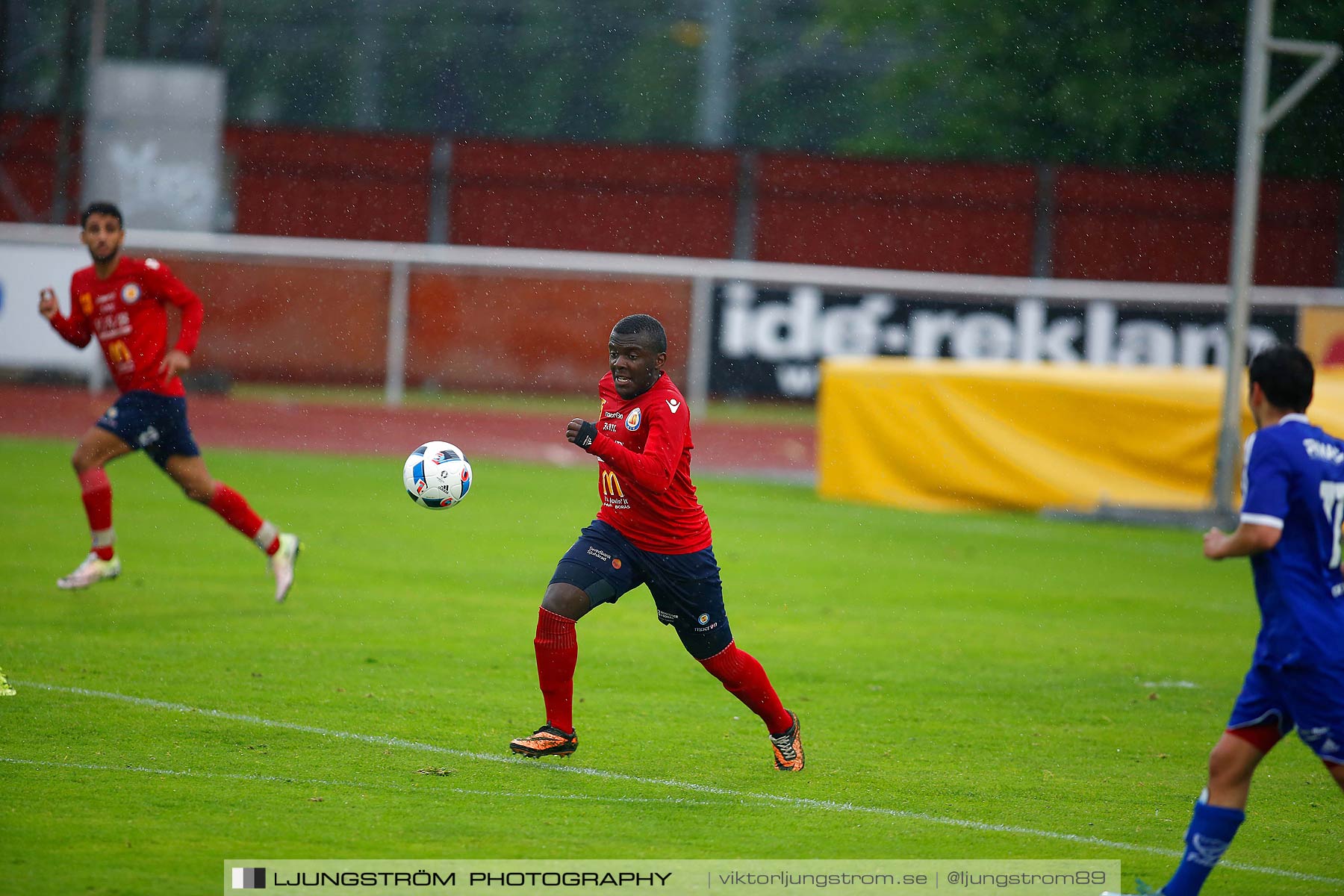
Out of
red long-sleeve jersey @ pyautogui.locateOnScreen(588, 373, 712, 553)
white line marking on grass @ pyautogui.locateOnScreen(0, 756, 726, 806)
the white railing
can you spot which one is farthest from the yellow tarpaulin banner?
white line marking on grass @ pyautogui.locateOnScreen(0, 756, 726, 806)

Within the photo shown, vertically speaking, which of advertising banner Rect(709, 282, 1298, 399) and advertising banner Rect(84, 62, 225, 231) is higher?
advertising banner Rect(84, 62, 225, 231)

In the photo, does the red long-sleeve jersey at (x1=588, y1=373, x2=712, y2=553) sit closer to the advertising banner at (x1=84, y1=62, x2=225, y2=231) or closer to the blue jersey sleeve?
the blue jersey sleeve

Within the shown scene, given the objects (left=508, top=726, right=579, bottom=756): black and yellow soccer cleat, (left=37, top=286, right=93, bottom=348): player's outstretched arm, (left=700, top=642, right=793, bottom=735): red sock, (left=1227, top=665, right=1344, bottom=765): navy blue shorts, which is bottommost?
(left=508, top=726, right=579, bottom=756): black and yellow soccer cleat

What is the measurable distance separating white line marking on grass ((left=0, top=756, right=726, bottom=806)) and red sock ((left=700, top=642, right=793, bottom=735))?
1.94 feet

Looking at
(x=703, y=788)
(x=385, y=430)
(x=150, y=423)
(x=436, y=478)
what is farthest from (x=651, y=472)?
(x=385, y=430)

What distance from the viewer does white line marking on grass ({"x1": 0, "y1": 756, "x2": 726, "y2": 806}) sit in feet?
19.1

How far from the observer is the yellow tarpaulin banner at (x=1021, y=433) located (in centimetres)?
1522

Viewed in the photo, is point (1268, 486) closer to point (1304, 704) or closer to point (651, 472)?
point (1304, 704)

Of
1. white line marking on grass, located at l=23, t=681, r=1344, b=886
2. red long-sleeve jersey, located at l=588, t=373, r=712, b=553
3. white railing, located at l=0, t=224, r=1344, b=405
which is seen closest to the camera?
white line marking on grass, located at l=23, t=681, r=1344, b=886

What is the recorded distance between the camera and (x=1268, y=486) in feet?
15.1

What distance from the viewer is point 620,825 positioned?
18.0 ft

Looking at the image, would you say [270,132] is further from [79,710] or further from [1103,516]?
[79,710]

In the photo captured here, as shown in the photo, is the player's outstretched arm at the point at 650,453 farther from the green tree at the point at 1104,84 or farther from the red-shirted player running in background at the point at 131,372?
the green tree at the point at 1104,84

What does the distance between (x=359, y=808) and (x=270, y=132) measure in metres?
26.1
